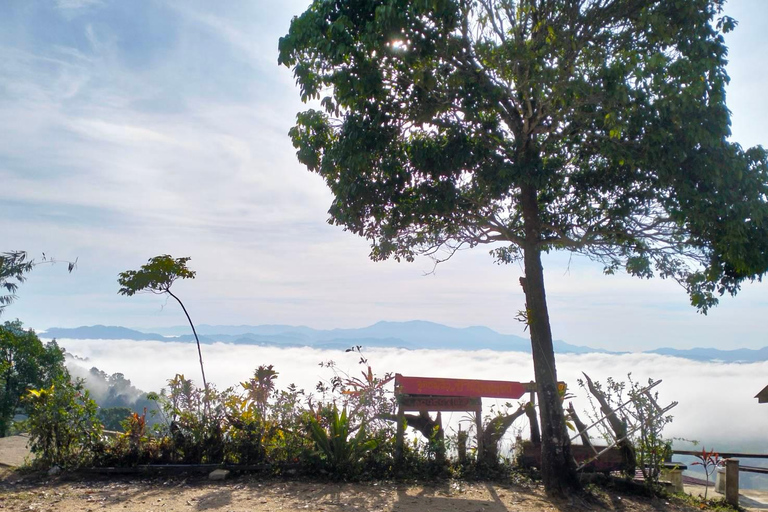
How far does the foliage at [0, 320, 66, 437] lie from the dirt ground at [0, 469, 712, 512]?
32115 mm

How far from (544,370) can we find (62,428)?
304 inches

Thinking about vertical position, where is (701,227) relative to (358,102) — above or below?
below

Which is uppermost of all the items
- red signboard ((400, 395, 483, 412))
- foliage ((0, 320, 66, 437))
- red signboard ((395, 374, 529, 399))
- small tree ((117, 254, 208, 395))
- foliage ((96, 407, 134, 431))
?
small tree ((117, 254, 208, 395))

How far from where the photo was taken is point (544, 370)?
8.47 metres

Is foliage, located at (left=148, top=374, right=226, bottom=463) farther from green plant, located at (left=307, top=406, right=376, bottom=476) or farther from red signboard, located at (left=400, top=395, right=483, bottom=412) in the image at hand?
red signboard, located at (left=400, top=395, right=483, bottom=412)

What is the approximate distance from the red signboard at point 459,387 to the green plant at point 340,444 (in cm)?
105

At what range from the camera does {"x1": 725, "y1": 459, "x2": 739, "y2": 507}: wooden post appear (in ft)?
29.1

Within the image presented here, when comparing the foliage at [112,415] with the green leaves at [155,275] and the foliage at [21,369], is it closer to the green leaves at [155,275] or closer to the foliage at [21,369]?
the foliage at [21,369]

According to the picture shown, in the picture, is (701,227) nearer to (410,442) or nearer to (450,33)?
(450,33)

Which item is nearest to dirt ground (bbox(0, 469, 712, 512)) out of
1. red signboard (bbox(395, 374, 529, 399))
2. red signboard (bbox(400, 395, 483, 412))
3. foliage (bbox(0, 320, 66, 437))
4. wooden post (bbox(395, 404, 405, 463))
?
wooden post (bbox(395, 404, 405, 463))

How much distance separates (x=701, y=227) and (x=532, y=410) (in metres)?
4.04

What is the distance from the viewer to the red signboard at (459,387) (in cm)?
943

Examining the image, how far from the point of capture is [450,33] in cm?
804

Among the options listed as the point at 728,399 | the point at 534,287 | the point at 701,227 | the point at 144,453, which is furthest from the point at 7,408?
the point at 728,399
